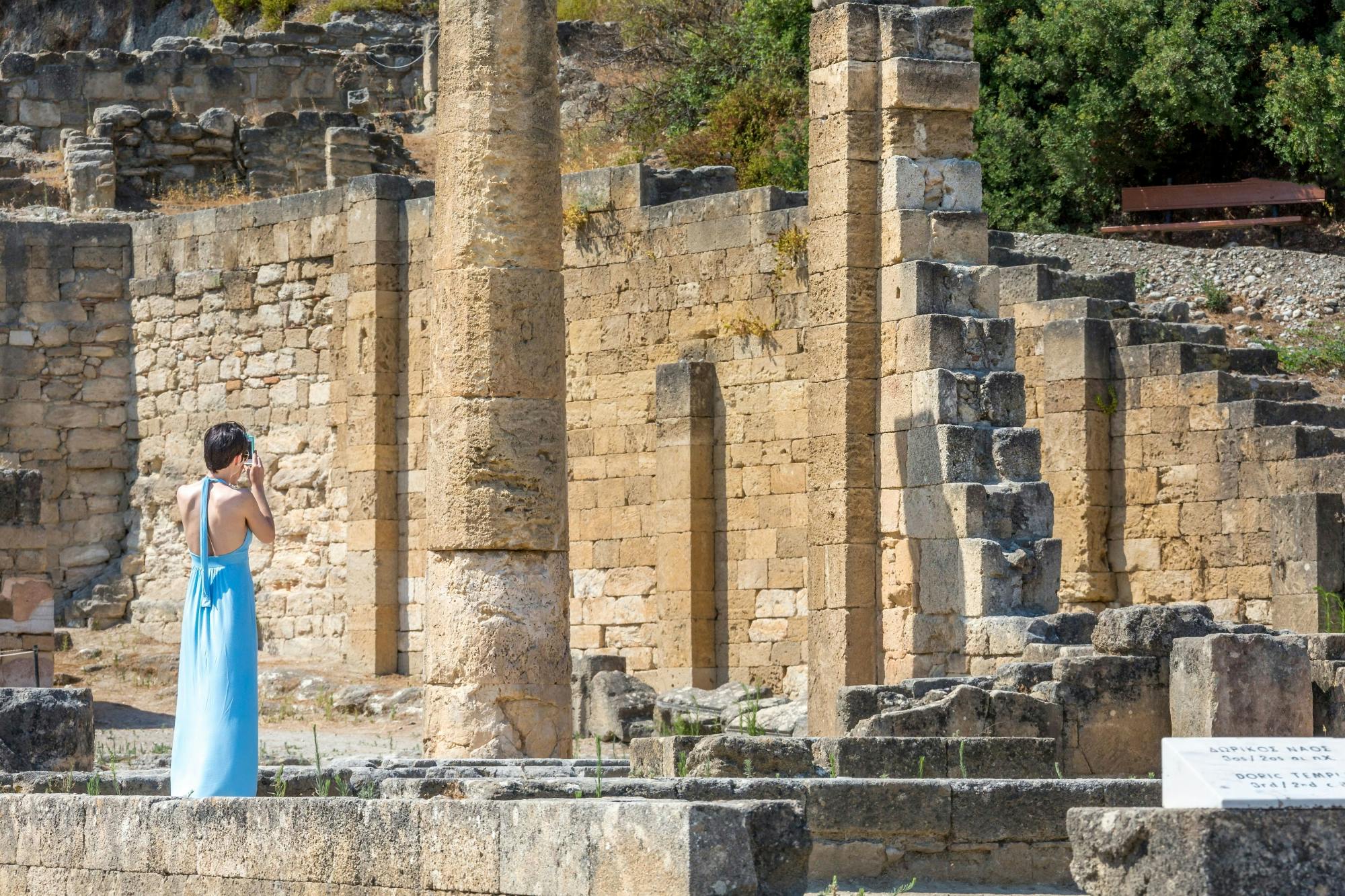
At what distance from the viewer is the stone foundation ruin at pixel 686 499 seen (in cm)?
808

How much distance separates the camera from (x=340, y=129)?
81.8 ft

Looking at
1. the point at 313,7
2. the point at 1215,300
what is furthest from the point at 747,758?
the point at 313,7

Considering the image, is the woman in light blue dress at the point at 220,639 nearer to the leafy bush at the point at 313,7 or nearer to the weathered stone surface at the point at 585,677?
the weathered stone surface at the point at 585,677

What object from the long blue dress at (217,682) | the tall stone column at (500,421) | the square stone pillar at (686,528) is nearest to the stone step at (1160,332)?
the square stone pillar at (686,528)

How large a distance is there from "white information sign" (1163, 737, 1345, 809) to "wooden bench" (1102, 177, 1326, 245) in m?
22.9

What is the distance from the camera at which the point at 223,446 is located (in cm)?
857

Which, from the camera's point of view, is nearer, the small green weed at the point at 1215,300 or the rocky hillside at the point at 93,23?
the small green weed at the point at 1215,300

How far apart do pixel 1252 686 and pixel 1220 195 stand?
1883 centimetres

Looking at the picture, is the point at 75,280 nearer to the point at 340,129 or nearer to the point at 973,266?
the point at 340,129

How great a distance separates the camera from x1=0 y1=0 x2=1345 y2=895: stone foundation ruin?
808 centimetres

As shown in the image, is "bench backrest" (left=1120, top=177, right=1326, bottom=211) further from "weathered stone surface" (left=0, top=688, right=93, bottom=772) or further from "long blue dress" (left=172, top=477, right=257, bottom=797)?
"long blue dress" (left=172, top=477, right=257, bottom=797)

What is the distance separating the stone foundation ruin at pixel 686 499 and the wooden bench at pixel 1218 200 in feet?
25.4

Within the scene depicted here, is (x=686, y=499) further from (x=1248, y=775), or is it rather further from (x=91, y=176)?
(x=1248, y=775)

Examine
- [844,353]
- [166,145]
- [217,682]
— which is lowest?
[217,682]
